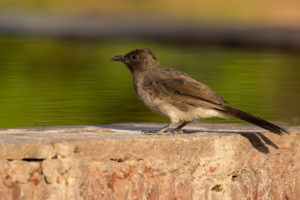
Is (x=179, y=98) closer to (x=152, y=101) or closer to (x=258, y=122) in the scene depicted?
(x=152, y=101)

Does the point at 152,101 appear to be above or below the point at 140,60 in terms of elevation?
below

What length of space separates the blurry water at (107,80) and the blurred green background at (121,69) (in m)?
0.01

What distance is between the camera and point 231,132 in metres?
7.48

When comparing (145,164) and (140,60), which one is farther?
(140,60)

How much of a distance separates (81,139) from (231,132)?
1.45 metres

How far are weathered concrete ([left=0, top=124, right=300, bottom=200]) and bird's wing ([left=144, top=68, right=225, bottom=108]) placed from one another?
273 millimetres

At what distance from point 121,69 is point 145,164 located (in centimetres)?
1055

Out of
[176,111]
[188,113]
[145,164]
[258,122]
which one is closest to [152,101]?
[176,111]

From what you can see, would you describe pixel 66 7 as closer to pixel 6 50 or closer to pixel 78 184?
pixel 6 50

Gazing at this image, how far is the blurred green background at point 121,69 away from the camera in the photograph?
1100 centimetres

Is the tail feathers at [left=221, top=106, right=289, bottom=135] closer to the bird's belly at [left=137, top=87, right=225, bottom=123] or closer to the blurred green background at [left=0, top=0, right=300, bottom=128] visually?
the bird's belly at [left=137, top=87, right=225, bottom=123]

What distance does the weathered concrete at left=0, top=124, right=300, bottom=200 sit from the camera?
648 centimetres

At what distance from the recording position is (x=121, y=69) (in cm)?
1736

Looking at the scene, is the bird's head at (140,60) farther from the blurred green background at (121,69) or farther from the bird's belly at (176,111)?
the blurred green background at (121,69)
